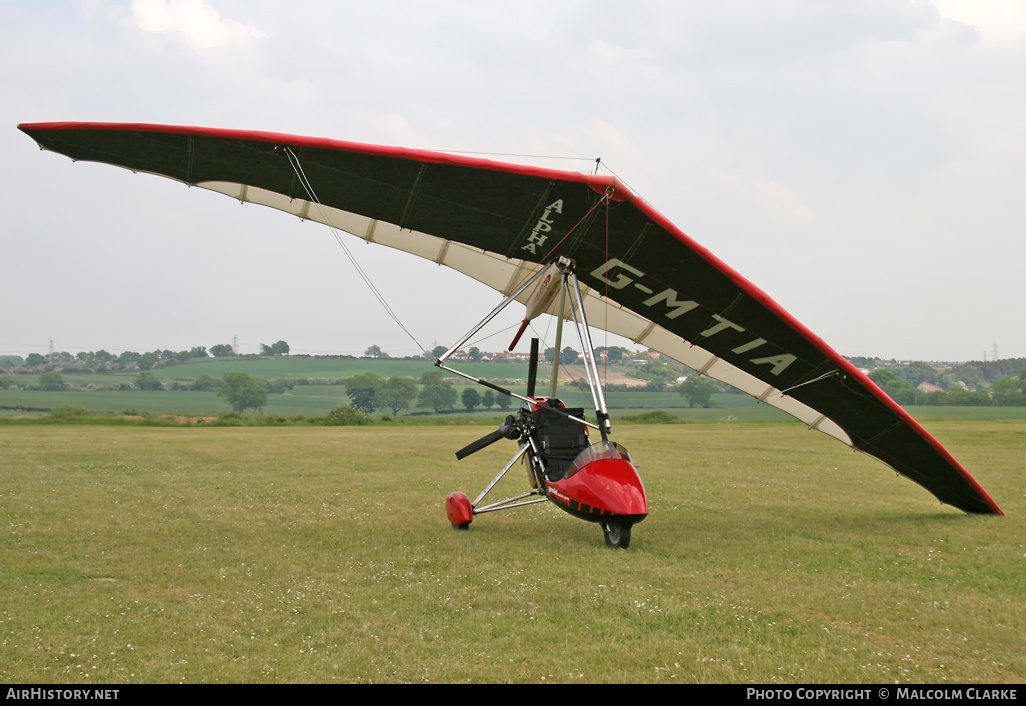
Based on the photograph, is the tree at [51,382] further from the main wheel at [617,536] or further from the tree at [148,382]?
the main wheel at [617,536]

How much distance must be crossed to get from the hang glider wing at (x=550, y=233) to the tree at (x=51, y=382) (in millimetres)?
80973

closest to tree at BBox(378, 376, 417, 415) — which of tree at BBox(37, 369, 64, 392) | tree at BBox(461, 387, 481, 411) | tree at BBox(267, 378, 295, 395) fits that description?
tree at BBox(461, 387, 481, 411)

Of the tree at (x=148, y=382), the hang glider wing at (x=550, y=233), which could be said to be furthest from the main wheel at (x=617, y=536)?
the tree at (x=148, y=382)

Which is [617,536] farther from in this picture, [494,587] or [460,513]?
[460,513]

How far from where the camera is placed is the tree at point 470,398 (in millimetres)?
52781

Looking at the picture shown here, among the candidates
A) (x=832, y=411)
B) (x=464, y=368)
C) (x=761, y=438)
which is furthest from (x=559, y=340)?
(x=761, y=438)

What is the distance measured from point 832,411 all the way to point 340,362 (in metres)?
73.1

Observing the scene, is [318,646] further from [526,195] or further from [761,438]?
[761,438]

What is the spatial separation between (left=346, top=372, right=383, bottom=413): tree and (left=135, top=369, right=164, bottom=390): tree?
84.6 feet

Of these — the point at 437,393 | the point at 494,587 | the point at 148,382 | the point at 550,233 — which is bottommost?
the point at 148,382

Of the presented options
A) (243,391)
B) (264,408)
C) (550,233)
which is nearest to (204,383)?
(243,391)

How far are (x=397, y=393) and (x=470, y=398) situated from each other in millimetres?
9206

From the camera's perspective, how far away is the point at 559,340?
9.55 meters

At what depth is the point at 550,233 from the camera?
878 cm
